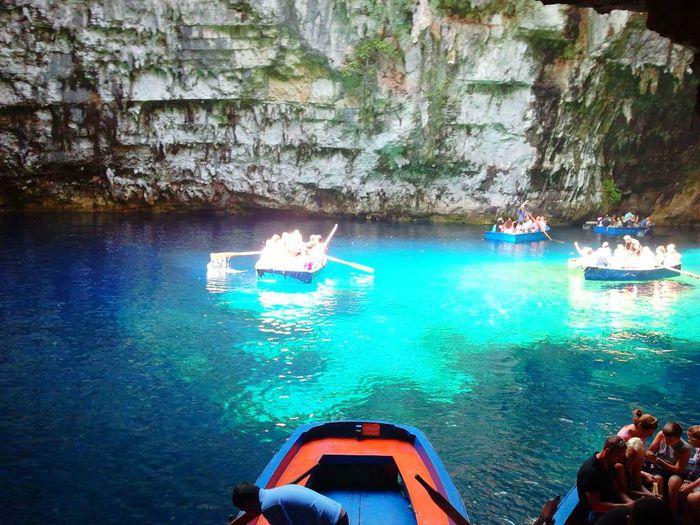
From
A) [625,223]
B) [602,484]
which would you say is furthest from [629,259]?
[602,484]

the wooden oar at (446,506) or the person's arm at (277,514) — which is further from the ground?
the person's arm at (277,514)

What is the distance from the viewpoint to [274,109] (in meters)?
33.0

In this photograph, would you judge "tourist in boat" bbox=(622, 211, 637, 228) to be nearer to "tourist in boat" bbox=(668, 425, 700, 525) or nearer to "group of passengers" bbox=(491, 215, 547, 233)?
"group of passengers" bbox=(491, 215, 547, 233)

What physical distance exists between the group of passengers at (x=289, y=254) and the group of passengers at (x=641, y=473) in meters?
12.6

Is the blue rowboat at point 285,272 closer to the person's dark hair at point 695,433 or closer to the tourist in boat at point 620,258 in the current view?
the tourist in boat at point 620,258

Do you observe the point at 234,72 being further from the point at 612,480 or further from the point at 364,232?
the point at 612,480

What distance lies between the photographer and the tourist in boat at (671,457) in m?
5.45

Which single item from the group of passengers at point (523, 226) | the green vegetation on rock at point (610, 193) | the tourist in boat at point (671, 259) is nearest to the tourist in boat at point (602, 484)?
the tourist in boat at point (671, 259)

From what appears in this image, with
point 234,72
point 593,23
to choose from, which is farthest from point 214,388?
point 593,23

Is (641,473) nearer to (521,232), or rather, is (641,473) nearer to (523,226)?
(521,232)

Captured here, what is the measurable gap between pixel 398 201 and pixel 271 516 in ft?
111

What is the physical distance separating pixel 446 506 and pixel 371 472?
1.15m

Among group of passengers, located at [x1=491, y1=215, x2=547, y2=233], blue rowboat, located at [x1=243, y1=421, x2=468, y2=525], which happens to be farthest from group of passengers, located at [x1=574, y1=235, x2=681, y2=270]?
blue rowboat, located at [x1=243, y1=421, x2=468, y2=525]

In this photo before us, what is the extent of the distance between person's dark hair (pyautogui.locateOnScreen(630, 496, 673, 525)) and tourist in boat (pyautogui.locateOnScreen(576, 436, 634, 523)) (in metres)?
1.77
